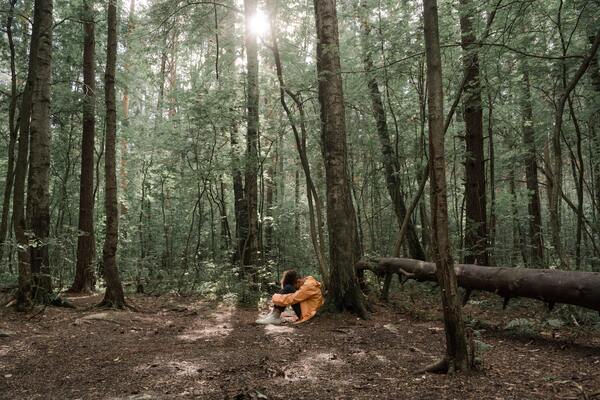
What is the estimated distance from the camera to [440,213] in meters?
4.07

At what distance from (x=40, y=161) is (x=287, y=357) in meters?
6.86

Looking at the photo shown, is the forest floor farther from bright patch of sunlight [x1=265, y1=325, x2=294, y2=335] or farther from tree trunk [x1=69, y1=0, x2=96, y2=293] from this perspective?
tree trunk [x1=69, y1=0, x2=96, y2=293]

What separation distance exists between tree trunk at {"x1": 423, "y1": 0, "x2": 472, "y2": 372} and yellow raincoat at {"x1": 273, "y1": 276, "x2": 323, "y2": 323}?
3.94m

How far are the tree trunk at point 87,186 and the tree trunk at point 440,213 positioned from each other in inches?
432

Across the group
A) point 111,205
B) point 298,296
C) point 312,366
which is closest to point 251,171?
point 111,205

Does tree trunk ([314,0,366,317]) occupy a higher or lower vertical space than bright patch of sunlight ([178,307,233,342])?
higher

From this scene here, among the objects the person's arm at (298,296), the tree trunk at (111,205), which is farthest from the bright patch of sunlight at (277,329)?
the tree trunk at (111,205)

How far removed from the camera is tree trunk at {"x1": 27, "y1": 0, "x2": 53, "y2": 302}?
340 inches

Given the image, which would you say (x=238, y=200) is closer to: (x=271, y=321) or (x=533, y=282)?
(x=271, y=321)

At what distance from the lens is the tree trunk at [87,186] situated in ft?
41.2

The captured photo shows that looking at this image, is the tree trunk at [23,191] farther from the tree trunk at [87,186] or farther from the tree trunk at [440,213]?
the tree trunk at [440,213]

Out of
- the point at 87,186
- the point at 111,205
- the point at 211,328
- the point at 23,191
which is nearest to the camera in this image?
the point at 211,328

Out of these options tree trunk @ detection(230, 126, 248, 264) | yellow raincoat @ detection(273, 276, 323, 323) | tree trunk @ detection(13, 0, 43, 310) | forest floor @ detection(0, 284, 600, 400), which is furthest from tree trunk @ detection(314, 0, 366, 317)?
tree trunk @ detection(13, 0, 43, 310)

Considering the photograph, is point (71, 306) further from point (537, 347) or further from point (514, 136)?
point (514, 136)
